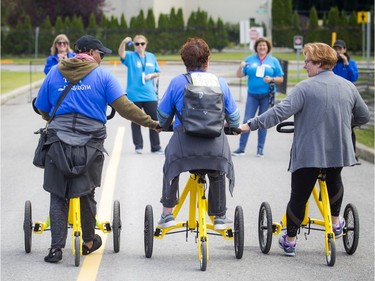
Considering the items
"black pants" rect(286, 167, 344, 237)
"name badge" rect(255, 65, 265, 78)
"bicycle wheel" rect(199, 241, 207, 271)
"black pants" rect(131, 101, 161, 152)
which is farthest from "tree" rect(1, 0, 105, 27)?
"bicycle wheel" rect(199, 241, 207, 271)

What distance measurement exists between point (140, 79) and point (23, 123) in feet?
20.8

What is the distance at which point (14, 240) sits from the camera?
31.9ft

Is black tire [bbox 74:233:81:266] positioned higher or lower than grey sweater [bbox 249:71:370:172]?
lower

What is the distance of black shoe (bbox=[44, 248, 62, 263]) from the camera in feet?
28.3

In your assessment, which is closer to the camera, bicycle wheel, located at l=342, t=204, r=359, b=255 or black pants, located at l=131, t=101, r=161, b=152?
bicycle wheel, located at l=342, t=204, r=359, b=255

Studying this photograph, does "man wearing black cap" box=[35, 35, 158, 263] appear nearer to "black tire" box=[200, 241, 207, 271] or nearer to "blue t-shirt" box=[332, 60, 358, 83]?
"black tire" box=[200, 241, 207, 271]

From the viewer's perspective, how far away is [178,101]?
28.0 feet

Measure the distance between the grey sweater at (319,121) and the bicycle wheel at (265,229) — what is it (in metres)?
0.62

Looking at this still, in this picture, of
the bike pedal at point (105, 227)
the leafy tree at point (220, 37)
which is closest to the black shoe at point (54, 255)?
the bike pedal at point (105, 227)

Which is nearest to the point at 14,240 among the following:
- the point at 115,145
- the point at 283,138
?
the point at 115,145

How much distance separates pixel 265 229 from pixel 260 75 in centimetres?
739

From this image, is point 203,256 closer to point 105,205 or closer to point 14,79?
point 105,205

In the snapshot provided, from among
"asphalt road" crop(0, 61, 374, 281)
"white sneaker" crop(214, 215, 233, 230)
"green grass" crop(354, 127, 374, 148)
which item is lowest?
"green grass" crop(354, 127, 374, 148)

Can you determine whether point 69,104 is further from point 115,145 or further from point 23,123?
point 23,123
